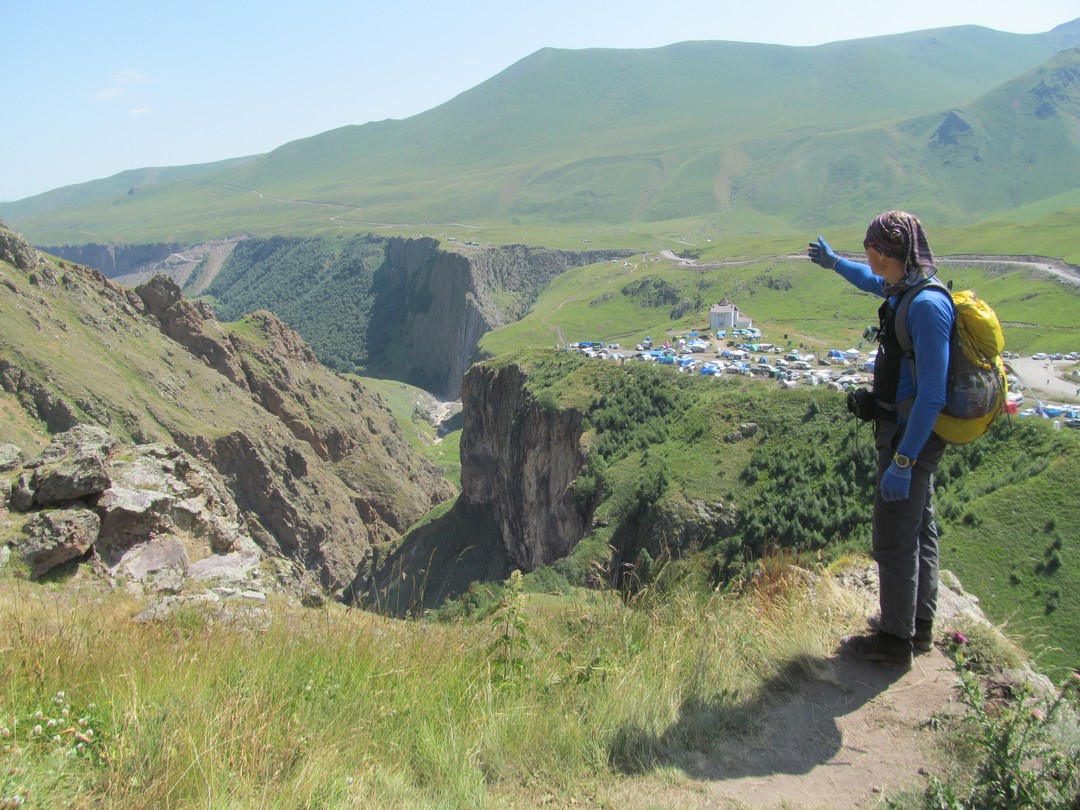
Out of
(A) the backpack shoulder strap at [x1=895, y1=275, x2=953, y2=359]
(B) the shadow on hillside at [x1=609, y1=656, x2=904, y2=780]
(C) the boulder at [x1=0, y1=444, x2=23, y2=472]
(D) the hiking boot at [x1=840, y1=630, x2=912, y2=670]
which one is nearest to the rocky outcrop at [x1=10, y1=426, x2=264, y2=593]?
(C) the boulder at [x1=0, y1=444, x2=23, y2=472]

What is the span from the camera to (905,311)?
15.5 ft

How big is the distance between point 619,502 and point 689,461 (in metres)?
3.42

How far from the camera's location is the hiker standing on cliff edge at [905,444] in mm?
4566

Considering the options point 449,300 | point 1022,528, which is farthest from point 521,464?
point 449,300

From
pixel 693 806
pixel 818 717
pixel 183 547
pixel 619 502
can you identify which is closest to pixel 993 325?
pixel 818 717

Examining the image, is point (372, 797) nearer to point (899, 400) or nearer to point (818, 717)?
point (818, 717)

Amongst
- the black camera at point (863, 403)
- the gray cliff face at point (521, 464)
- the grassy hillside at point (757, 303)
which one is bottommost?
the gray cliff face at point (521, 464)

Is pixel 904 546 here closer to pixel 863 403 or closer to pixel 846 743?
pixel 863 403

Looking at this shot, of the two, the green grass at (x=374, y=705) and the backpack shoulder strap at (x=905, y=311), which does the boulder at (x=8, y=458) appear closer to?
the green grass at (x=374, y=705)

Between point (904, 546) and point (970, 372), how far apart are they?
117 cm

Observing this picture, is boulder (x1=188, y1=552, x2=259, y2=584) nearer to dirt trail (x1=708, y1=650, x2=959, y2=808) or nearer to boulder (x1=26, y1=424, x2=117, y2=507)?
boulder (x1=26, y1=424, x2=117, y2=507)

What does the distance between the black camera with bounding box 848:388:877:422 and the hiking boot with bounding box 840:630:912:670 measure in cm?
141

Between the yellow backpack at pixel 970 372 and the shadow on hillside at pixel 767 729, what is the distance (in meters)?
1.61

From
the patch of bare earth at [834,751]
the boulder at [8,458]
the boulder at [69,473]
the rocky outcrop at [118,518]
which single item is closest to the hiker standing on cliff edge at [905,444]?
the patch of bare earth at [834,751]
